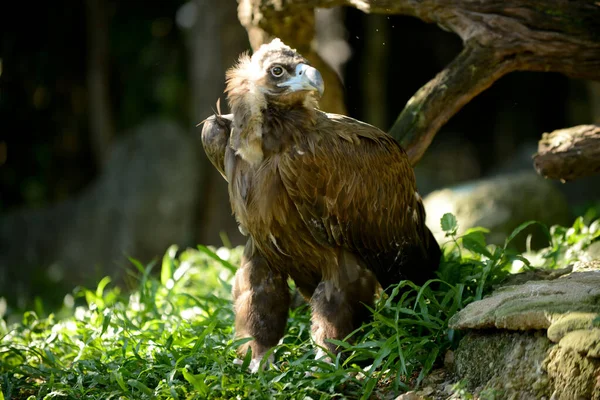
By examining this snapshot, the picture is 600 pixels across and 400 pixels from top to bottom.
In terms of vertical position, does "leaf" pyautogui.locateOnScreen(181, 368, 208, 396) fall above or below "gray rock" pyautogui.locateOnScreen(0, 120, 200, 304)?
above

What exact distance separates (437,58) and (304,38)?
8102 millimetres

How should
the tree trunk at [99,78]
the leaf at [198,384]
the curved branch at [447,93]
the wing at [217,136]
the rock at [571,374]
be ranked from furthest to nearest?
1. the tree trunk at [99,78]
2. the curved branch at [447,93]
3. the wing at [217,136]
4. the leaf at [198,384]
5. the rock at [571,374]

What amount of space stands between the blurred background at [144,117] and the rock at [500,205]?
2.37m

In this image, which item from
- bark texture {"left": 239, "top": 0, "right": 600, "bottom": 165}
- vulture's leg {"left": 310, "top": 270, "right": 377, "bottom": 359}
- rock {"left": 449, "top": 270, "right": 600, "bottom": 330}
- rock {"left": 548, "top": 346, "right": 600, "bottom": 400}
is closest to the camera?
rock {"left": 548, "top": 346, "right": 600, "bottom": 400}

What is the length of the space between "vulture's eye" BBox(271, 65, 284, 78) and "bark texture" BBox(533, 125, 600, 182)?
1.83 m

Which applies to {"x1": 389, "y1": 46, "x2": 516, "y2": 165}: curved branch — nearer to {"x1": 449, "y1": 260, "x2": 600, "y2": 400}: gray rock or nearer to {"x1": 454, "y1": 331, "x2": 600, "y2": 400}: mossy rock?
{"x1": 449, "y1": 260, "x2": 600, "y2": 400}: gray rock

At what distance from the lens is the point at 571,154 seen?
4484 millimetres

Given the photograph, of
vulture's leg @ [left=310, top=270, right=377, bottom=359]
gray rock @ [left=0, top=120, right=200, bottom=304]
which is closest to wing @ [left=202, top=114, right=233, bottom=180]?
vulture's leg @ [left=310, top=270, right=377, bottom=359]

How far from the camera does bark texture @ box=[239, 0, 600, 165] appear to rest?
4328 millimetres

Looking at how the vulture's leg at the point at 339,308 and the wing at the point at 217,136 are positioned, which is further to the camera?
the wing at the point at 217,136

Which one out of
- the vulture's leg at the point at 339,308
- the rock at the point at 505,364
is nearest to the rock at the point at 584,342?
the rock at the point at 505,364

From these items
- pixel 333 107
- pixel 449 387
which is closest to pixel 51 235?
pixel 333 107

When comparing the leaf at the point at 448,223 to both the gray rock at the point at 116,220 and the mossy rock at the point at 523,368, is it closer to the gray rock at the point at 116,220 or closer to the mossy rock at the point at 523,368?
the mossy rock at the point at 523,368

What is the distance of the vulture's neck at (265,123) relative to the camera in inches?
144
